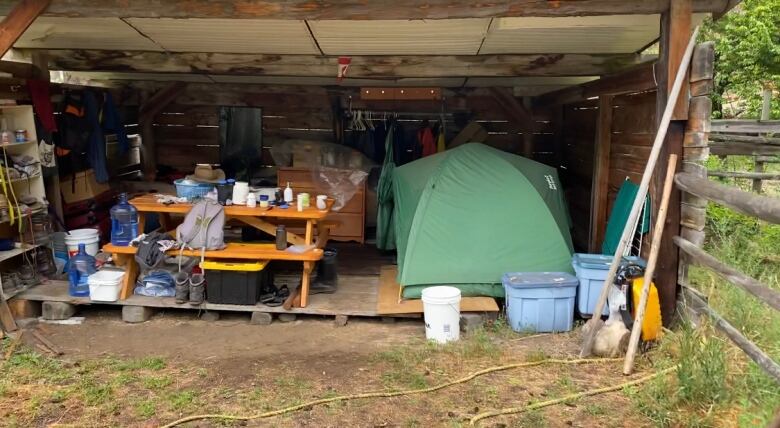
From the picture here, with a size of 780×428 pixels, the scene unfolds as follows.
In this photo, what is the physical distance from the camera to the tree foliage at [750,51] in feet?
44.0

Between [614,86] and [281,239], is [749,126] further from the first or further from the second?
[281,239]

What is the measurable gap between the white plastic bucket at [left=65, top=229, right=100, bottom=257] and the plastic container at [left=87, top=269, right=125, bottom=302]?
83cm

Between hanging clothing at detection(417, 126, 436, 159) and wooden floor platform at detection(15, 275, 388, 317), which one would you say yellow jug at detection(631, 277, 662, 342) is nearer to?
wooden floor platform at detection(15, 275, 388, 317)

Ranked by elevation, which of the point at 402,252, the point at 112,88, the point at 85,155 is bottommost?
Result: the point at 402,252

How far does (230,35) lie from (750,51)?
12.8m

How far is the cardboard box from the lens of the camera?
284 inches

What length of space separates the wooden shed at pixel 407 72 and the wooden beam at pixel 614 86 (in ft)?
0.07

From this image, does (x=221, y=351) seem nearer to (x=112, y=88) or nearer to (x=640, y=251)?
(x=640, y=251)

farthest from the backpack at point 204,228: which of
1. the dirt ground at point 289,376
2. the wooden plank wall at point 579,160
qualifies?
the wooden plank wall at point 579,160

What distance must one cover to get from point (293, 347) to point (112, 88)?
5.45 meters

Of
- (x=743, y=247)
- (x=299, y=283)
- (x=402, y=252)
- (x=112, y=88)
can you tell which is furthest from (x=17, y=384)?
(x=743, y=247)

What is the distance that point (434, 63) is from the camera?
627 centimetres

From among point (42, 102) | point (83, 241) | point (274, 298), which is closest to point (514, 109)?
point (274, 298)

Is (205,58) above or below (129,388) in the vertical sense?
above
